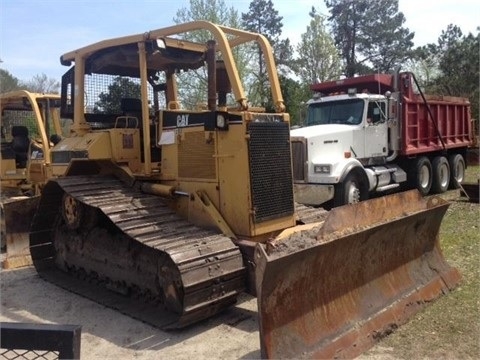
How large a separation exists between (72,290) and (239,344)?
2.37 meters

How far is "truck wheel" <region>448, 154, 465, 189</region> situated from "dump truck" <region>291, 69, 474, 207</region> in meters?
0.02

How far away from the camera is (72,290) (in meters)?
5.52

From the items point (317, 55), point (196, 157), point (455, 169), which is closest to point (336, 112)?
point (455, 169)

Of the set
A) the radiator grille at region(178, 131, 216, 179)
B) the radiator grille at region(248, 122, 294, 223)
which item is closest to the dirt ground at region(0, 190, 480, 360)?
the radiator grille at region(248, 122, 294, 223)

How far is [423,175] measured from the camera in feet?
42.9

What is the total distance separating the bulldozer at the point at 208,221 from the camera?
3.90 meters

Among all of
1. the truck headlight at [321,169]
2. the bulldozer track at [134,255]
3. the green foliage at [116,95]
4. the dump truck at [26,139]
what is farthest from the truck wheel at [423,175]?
the bulldozer track at [134,255]

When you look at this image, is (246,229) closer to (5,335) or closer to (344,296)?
(344,296)

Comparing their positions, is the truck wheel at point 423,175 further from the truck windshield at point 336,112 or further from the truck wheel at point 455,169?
the truck windshield at point 336,112

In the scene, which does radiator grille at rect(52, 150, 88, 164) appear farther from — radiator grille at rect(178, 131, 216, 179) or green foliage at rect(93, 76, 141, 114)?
radiator grille at rect(178, 131, 216, 179)

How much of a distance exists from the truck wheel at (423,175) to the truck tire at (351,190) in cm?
294

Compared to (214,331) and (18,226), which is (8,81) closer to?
(18,226)

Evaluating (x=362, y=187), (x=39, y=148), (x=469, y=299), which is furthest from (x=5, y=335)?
(x=362, y=187)

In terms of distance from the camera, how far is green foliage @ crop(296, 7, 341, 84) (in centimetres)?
3512
